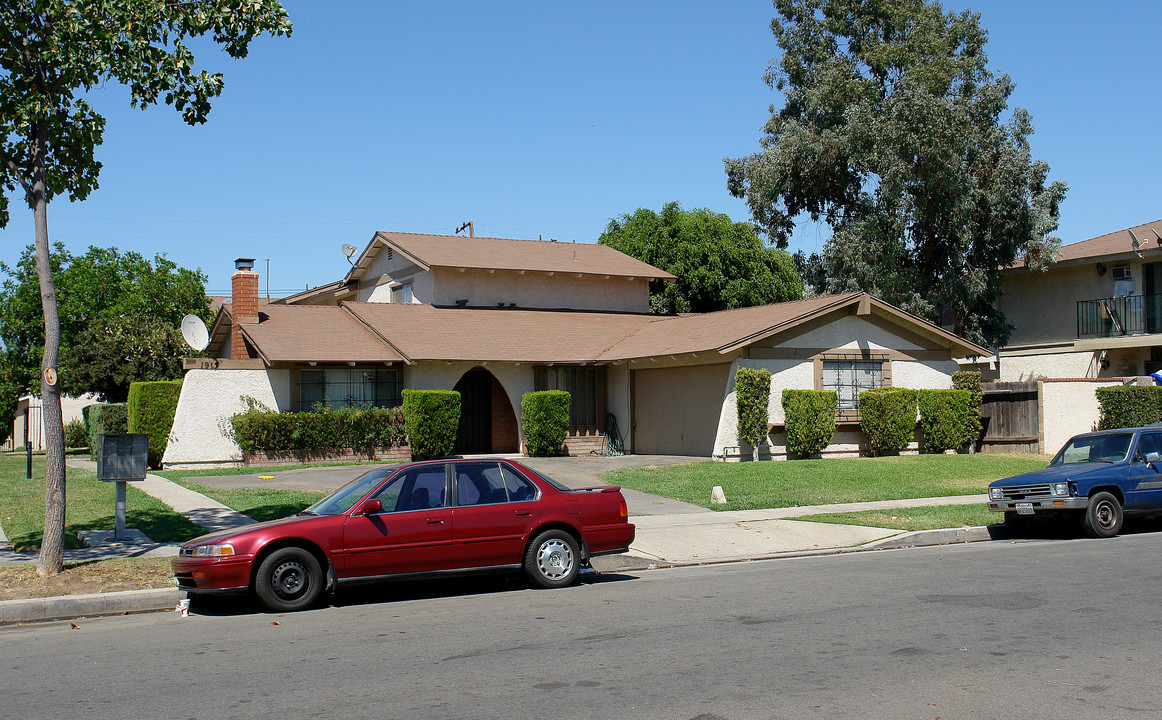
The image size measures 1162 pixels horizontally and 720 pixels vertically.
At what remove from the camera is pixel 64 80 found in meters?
11.5

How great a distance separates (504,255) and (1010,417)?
1614 cm

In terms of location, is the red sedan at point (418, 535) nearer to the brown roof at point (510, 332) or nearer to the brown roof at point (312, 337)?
the brown roof at point (510, 332)

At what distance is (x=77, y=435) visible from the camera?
39.8 meters

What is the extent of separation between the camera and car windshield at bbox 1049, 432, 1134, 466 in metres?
14.9

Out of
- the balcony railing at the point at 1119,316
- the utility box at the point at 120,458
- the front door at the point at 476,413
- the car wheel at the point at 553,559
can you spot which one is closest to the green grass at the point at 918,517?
the car wheel at the point at 553,559

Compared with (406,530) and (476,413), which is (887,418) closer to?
(476,413)

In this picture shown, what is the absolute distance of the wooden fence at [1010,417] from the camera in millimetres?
26000

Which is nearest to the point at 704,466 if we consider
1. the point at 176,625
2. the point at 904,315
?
the point at 904,315

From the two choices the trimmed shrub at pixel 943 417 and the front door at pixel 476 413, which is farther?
the front door at pixel 476 413

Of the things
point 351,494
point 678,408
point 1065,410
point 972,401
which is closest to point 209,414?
point 678,408

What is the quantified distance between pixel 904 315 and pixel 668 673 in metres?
21.2

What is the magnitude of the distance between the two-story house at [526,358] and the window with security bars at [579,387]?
3 centimetres

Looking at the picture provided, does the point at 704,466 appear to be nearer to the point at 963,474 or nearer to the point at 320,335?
the point at 963,474

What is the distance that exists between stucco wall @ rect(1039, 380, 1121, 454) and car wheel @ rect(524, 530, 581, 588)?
1873cm
